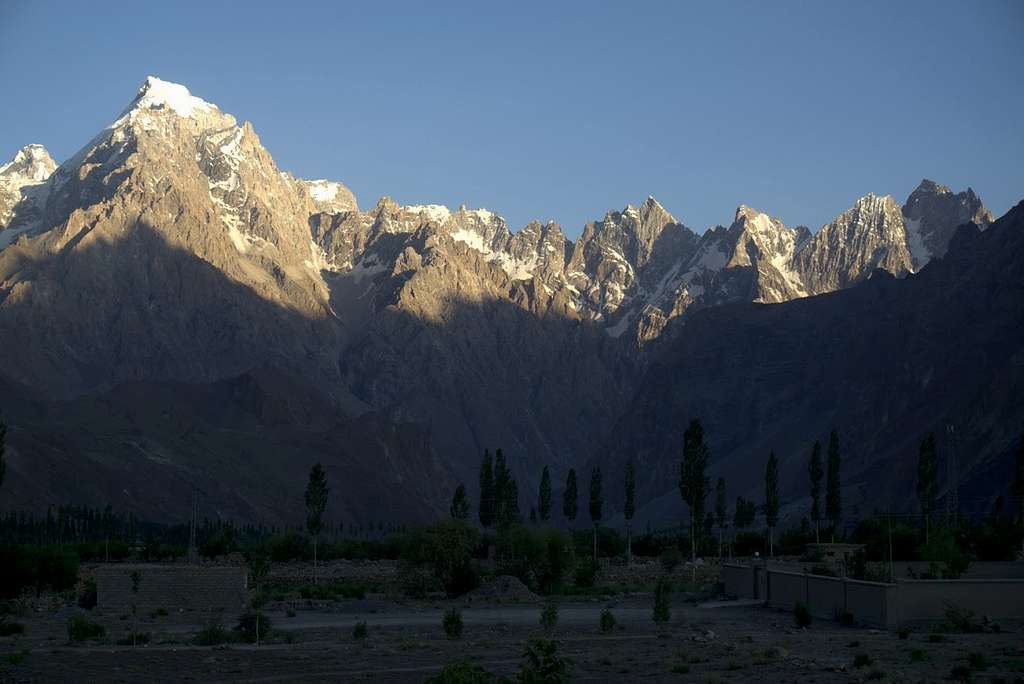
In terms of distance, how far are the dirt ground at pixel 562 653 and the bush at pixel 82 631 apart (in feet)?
2.08

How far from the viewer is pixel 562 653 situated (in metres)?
48.2

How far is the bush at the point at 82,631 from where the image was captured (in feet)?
173

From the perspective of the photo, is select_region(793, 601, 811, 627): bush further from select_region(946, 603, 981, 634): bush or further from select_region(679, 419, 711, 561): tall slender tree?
select_region(679, 419, 711, 561): tall slender tree

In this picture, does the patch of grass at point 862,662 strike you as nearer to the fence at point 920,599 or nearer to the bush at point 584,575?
the fence at point 920,599

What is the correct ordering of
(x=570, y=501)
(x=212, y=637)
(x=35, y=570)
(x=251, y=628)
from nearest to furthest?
(x=212, y=637), (x=251, y=628), (x=35, y=570), (x=570, y=501)

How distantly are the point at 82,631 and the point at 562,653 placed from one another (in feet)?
60.7

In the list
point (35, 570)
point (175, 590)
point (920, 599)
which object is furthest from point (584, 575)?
point (920, 599)

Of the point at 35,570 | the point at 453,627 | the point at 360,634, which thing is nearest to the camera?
the point at 453,627

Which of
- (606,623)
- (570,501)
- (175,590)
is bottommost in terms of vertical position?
(606,623)

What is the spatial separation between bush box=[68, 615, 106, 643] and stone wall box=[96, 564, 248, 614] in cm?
1628

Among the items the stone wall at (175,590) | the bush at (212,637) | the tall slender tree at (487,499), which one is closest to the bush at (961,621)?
the bush at (212,637)

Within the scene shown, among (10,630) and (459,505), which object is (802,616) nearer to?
(10,630)

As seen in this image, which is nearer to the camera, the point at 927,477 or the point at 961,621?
the point at 961,621

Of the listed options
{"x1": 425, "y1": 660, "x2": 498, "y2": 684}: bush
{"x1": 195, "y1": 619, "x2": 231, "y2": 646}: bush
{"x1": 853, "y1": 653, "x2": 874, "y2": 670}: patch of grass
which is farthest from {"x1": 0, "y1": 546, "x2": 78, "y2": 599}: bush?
{"x1": 425, "y1": 660, "x2": 498, "y2": 684}: bush
